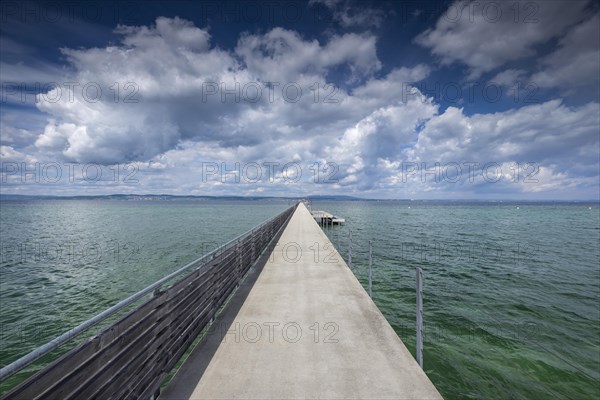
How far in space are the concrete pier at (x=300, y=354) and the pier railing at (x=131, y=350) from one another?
38 cm

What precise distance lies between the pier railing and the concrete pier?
15.1 inches

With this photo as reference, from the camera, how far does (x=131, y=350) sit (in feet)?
Answer: 10.1

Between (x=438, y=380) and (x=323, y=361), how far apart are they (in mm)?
3459

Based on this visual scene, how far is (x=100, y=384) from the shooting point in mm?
2615

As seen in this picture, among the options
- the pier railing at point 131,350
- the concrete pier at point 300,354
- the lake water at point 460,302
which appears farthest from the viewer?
the lake water at point 460,302

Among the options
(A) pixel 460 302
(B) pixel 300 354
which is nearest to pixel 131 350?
(B) pixel 300 354

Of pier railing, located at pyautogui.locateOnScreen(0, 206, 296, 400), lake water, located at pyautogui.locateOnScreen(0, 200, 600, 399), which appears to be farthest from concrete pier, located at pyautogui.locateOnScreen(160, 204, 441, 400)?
lake water, located at pyautogui.locateOnScreen(0, 200, 600, 399)

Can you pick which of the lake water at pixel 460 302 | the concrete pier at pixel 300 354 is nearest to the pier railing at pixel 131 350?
the concrete pier at pixel 300 354

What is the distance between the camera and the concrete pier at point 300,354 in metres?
3.72

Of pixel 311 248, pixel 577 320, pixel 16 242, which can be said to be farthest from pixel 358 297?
pixel 16 242

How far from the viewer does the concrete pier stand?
12.2ft

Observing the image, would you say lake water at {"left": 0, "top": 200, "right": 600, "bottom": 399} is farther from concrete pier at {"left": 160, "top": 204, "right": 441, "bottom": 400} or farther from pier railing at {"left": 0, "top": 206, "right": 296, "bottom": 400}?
pier railing at {"left": 0, "top": 206, "right": 296, "bottom": 400}

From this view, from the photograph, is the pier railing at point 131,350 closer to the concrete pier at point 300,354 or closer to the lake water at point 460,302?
the concrete pier at point 300,354

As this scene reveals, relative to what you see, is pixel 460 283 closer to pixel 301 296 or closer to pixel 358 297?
pixel 358 297
